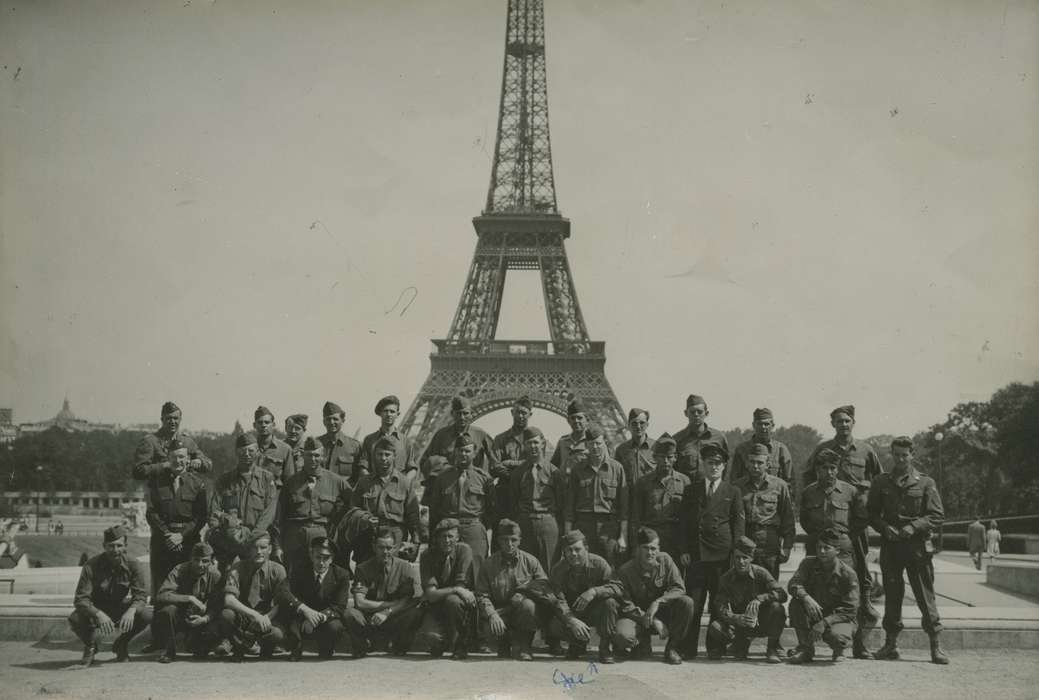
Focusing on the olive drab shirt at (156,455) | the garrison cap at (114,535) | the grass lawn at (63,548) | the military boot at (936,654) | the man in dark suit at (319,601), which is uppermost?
the olive drab shirt at (156,455)

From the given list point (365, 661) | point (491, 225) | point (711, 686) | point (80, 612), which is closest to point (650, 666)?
point (711, 686)

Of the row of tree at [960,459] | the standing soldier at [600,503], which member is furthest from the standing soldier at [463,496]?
the row of tree at [960,459]

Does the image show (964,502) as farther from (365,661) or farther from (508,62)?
(365,661)

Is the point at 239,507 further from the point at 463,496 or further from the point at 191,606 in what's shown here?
the point at 463,496

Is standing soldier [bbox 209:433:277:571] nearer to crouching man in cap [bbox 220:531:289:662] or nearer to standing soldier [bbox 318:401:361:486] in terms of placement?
crouching man in cap [bbox 220:531:289:662]

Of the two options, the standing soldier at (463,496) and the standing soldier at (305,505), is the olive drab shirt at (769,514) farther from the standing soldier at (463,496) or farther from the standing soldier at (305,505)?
the standing soldier at (305,505)

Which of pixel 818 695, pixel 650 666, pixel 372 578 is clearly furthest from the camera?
pixel 372 578

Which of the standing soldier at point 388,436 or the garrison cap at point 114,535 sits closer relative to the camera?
the garrison cap at point 114,535
